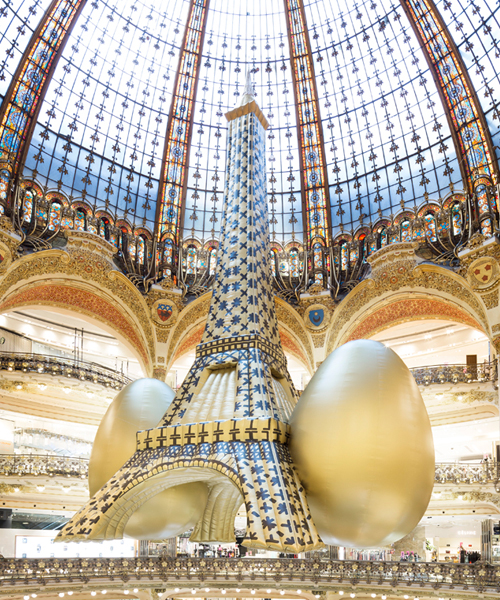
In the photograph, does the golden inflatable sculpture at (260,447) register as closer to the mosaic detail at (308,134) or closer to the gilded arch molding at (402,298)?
the gilded arch molding at (402,298)

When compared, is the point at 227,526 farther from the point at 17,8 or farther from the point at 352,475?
the point at 17,8

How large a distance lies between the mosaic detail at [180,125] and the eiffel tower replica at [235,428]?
17.1m

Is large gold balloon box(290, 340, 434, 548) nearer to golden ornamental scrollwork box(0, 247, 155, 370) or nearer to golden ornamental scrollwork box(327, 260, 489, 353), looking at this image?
golden ornamental scrollwork box(327, 260, 489, 353)

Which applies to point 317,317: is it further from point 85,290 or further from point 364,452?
point 364,452

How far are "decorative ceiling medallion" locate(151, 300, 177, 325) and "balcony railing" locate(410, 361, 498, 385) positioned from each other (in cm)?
1111

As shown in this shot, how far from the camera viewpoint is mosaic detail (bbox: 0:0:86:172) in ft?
70.5

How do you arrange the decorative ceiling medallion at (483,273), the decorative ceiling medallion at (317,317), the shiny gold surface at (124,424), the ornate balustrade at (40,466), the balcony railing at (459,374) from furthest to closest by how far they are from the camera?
1. the decorative ceiling medallion at (317,317)
2. the balcony railing at (459,374)
3. the ornate balustrade at (40,466)
4. the decorative ceiling medallion at (483,273)
5. the shiny gold surface at (124,424)

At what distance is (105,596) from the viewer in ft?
67.6

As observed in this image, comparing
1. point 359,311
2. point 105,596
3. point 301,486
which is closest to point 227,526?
point 301,486

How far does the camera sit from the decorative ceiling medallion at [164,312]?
24.5 metres

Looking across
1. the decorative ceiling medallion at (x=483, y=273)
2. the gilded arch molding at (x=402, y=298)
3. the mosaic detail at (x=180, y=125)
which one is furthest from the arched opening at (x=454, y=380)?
the mosaic detail at (x=180, y=125)

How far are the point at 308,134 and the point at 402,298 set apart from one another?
944 cm

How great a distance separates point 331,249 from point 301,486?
810 inches

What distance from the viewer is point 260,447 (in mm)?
6398
